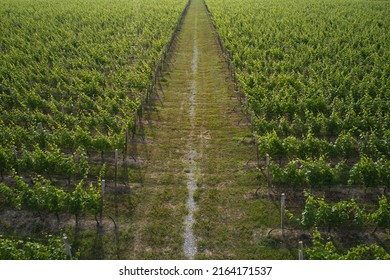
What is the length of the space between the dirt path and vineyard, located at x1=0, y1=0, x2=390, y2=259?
2.7 inches

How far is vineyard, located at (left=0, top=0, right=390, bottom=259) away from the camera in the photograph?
12.1 m

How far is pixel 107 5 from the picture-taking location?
59.1m

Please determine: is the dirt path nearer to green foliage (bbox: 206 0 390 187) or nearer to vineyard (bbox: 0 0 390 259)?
vineyard (bbox: 0 0 390 259)

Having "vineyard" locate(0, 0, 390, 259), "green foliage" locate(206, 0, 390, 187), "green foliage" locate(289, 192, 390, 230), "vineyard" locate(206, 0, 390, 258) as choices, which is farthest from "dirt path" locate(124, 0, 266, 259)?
"green foliage" locate(289, 192, 390, 230)

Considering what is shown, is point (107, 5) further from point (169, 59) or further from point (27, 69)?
point (27, 69)

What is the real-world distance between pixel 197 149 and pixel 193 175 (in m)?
2.25

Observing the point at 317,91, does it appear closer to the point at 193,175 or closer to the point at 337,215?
the point at 193,175

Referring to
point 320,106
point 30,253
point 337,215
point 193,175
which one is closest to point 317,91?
point 320,106

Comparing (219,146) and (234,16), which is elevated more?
(234,16)

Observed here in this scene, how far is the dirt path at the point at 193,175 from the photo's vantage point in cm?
1227

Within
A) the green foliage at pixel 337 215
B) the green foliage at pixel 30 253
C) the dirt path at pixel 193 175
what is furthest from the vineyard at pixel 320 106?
the green foliage at pixel 30 253

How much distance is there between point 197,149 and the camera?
1777cm
